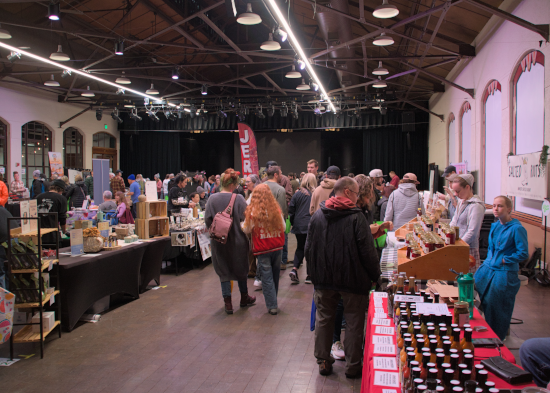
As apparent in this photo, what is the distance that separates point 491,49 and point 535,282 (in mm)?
4641

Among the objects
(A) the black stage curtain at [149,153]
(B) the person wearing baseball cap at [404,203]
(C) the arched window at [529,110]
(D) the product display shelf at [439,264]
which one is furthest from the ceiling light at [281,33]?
(A) the black stage curtain at [149,153]

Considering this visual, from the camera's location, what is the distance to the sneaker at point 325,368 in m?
3.14

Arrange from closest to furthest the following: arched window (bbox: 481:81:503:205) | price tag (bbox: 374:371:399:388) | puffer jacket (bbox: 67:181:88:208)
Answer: price tag (bbox: 374:371:399:388), arched window (bbox: 481:81:503:205), puffer jacket (bbox: 67:181:88:208)

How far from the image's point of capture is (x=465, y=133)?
11172mm

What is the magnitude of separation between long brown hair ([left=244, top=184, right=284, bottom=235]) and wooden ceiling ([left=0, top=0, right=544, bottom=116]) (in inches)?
135

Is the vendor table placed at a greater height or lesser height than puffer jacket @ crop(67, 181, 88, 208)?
lesser

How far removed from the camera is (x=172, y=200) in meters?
7.43

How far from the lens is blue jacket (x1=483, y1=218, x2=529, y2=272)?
10.6ft

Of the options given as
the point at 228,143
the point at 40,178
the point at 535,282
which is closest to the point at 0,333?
the point at 535,282

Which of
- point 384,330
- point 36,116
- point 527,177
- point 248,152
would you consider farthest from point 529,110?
point 36,116

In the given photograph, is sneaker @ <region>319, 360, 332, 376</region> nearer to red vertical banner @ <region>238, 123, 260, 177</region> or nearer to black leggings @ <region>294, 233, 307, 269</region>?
black leggings @ <region>294, 233, 307, 269</region>

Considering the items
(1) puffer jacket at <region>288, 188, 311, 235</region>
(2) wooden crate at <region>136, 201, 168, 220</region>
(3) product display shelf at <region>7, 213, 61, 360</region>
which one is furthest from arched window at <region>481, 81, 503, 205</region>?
(3) product display shelf at <region>7, 213, 61, 360</region>

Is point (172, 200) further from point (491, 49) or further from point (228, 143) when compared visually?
point (228, 143)

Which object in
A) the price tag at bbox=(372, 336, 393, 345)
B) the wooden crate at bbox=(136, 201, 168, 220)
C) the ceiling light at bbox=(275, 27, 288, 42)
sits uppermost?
the ceiling light at bbox=(275, 27, 288, 42)
